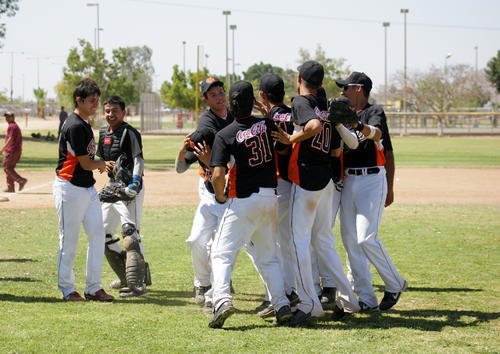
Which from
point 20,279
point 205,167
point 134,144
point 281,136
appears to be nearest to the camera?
point 281,136

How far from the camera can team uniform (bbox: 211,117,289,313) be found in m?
7.21

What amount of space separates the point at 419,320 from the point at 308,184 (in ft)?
5.30

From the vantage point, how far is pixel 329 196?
7738 mm

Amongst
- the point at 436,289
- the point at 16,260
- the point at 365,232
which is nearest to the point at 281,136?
the point at 365,232

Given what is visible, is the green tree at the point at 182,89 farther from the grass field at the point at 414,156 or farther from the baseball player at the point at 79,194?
the baseball player at the point at 79,194

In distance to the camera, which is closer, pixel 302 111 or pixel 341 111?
pixel 341 111

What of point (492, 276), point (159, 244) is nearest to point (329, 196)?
point (492, 276)

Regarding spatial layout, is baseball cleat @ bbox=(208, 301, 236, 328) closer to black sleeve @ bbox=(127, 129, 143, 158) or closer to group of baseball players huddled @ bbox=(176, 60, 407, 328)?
group of baseball players huddled @ bbox=(176, 60, 407, 328)

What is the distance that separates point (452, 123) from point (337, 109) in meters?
72.7

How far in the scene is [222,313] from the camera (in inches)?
279

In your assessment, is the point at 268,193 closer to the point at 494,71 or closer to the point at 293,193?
the point at 293,193

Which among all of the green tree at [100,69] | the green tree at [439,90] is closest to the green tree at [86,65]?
the green tree at [100,69]

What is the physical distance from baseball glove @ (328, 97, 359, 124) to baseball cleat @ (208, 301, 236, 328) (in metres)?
1.81

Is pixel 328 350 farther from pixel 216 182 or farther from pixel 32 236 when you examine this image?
pixel 32 236
